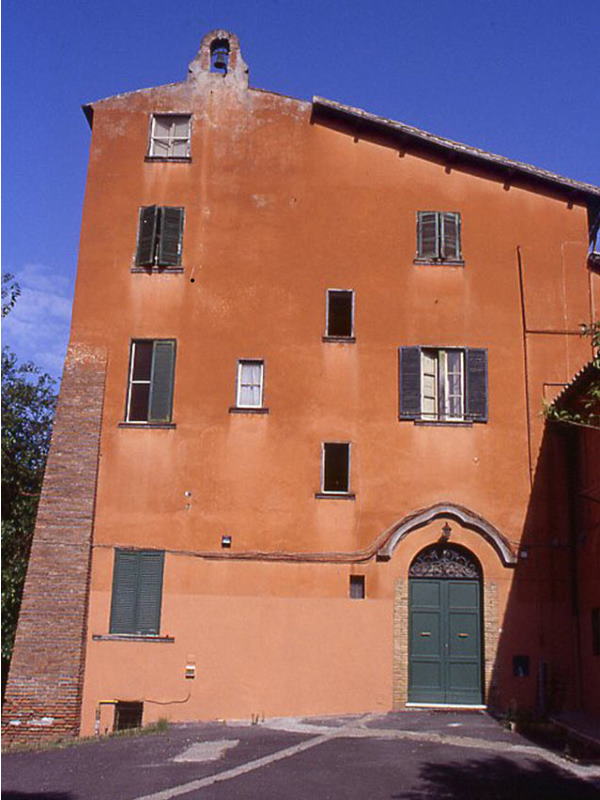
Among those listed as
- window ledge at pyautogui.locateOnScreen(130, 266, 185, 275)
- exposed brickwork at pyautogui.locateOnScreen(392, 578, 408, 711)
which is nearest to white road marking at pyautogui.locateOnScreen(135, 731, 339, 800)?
exposed brickwork at pyautogui.locateOnScreen(392, 578, 408, 711)

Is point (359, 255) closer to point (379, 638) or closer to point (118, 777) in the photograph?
point (379, 638)

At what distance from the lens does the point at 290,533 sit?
17.3m

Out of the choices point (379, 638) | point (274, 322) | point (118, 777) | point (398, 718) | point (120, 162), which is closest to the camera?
point (118, 777)

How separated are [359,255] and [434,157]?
291cm

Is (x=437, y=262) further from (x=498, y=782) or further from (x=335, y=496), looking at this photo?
(x=498, y=782)

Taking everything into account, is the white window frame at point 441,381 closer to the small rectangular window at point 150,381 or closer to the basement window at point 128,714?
the small rectangular window at point 150,381

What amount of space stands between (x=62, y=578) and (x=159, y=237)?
7.50 metres

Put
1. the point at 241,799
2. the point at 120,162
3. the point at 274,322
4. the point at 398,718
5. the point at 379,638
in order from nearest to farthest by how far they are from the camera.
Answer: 1. the point at 241,799
2. the point at 398,718
3. the point at 379,638
4. the point at 274,322
5. the point at 120,162

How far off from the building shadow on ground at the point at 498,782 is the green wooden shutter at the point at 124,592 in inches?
280

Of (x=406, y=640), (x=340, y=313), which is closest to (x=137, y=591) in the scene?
(x=406, y=640)

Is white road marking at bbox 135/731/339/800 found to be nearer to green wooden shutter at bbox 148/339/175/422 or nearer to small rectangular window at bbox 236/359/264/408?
small rectangular window at bbox 236/359/264/408

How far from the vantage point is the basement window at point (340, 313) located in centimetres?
1855

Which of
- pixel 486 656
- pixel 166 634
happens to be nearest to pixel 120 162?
pixel 166 634

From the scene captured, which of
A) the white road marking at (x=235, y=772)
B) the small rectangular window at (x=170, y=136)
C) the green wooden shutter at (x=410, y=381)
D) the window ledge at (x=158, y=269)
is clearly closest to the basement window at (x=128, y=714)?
the white road marking at (x=235, y=772)
